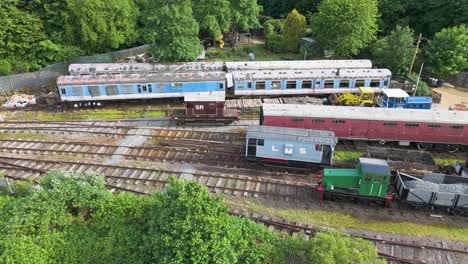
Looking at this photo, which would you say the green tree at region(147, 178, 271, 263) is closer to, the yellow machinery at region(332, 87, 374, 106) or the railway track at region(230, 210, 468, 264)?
the railway track at region(230, 210, 468, 264)

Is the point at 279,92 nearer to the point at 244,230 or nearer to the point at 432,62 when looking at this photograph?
the point at 432,62

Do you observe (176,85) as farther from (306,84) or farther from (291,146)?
(291,146)

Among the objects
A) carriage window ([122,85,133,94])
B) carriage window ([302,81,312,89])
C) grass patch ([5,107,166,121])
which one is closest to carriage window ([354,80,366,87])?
carriage window ([302,81,312,89])

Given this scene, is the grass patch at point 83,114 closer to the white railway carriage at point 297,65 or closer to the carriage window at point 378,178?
the white railway carriage at point 297,65

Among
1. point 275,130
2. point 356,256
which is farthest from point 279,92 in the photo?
point 356,256

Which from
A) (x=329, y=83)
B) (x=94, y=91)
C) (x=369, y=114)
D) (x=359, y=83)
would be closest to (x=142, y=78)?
(x=94, y=91)

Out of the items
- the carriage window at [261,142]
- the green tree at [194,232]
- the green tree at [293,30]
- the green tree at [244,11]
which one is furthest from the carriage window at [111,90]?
the green tree at [293,30]
